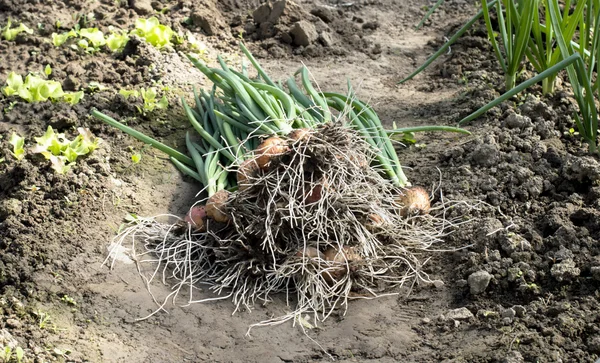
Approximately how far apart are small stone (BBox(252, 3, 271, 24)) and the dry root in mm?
1947

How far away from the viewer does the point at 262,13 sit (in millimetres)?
4988

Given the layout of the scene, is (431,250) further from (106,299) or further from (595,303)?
(106,299)

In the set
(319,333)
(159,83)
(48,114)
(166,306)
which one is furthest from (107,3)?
(319,333)

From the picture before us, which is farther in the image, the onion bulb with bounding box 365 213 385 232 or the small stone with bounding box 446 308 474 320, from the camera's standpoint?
the onion bulb with bounding box 365 213 385 232

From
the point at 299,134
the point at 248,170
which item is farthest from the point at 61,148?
the point at 299,134

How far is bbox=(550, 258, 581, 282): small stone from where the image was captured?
9.67 ft

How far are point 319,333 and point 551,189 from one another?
122 centimetres

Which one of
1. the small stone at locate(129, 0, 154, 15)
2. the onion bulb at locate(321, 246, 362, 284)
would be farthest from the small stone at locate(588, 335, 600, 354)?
the small stone at locate(129, 0, 154, 15)

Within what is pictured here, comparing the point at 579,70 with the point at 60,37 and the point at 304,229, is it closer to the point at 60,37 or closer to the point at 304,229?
the point at 304,229

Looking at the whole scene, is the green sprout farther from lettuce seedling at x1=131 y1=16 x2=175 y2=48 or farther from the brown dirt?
lettuce seedling at x1=131 y1=16 x2=175 y2=48

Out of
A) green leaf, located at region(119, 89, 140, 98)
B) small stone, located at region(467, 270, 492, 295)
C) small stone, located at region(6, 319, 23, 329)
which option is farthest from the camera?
green leaf, located at region(119, 89, 140, 98)

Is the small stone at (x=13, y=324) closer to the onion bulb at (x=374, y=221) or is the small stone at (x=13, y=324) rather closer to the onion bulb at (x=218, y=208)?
the onion bulb at (x=218, y=208)

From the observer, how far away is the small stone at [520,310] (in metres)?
2.87

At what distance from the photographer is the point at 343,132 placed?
320 centimetres
